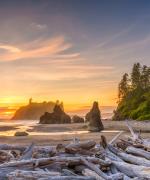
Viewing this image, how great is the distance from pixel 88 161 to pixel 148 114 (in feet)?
252

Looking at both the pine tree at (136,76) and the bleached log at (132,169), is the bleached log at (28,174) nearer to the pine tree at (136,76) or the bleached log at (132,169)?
the bleached log at (132,169)

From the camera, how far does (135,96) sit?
108m

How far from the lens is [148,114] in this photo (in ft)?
280

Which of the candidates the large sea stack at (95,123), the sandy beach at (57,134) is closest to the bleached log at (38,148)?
the sandy beach at (57,134)

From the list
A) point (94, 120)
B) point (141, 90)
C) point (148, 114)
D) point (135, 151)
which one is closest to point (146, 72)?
point (141, 90)

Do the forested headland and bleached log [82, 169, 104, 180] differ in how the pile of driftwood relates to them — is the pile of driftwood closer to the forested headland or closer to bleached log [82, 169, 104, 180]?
bleached log [82, 169, 104, 180]

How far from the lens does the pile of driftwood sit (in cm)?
917

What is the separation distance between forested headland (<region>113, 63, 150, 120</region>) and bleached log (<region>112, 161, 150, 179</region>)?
242ft

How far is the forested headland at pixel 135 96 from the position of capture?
296ft

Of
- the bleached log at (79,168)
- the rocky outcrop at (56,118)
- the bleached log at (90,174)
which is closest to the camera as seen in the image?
the bleached log at (90,174)

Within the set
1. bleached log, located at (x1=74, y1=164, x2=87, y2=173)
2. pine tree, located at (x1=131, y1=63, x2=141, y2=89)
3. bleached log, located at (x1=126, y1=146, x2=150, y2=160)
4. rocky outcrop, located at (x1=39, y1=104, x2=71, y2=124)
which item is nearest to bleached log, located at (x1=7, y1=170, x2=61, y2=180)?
bleached log, located at (x1=74, y1=164, x2=87, y2=173)

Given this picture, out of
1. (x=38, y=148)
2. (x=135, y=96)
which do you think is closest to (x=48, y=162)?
(x=38, y=148)

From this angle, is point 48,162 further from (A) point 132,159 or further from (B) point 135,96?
(B) point 135,96

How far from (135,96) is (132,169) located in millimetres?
99241
